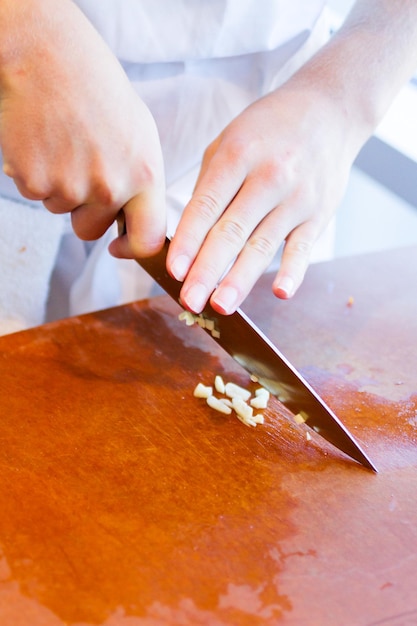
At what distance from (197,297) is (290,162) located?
262 millimetres

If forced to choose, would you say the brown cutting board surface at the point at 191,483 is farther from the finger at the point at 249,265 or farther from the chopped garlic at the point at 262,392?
the finger at the point at 249,265

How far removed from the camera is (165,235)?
0.86m

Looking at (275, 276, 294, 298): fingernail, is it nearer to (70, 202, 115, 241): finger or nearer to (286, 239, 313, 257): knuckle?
(286, 239, 313, 257): knuckle

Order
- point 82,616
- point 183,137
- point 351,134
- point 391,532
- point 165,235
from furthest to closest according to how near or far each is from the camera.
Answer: point 183,137 → point 351,134 → point 165,235 → point 391,532 → point 82,616

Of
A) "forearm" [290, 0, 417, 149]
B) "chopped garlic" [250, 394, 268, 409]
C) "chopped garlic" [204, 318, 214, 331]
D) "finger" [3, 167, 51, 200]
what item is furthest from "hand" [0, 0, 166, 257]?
"forearm" [290, 0, 417, 149]

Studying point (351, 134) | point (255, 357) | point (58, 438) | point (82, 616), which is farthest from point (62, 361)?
point (351, 134)

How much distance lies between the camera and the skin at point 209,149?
78 cm

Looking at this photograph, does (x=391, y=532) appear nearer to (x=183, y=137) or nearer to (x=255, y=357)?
(x=255, y=357)

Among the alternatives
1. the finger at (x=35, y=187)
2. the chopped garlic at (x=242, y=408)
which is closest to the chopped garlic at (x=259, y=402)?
the chopped garlic at (x=242, y=408)

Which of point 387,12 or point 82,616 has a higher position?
point 387,12

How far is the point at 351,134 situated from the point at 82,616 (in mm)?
736

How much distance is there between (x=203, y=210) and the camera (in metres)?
0.90

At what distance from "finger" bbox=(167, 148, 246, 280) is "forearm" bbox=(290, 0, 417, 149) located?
0.21 metres

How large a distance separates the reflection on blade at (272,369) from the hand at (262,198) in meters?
0.04
